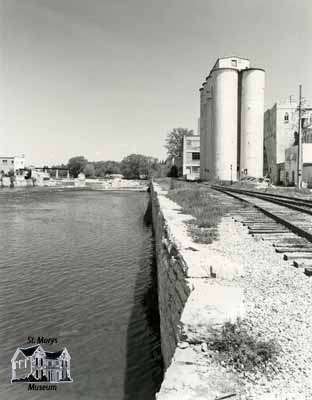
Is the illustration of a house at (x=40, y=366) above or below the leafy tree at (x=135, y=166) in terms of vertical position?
below

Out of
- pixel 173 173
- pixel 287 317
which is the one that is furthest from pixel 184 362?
pixel 173 173

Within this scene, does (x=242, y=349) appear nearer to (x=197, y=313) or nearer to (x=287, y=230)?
(x=197, y=313)

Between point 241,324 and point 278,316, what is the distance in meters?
0.55

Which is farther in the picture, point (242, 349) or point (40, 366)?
point (40, 366)

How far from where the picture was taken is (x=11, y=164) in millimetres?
146875

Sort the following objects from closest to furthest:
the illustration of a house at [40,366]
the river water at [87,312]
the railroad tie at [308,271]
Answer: the railroad tie at [308,271] < the illustration of a house at [40,366] < the river water at [87,312]

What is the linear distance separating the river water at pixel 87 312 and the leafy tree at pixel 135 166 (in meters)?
123

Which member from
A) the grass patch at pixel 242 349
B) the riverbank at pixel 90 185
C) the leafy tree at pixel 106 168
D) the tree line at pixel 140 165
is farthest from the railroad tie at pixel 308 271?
the leafy tree at pixel 106 168

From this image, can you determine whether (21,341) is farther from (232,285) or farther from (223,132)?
(223,132)

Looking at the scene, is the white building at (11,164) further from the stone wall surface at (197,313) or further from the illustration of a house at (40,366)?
the stone wall surface at (197,313)

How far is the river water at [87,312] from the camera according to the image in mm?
6941

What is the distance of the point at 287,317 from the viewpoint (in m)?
4.59

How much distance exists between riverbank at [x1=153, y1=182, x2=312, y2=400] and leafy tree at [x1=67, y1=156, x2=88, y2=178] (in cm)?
16107

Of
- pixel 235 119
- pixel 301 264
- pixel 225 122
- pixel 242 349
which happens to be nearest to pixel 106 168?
pixel 235 119
